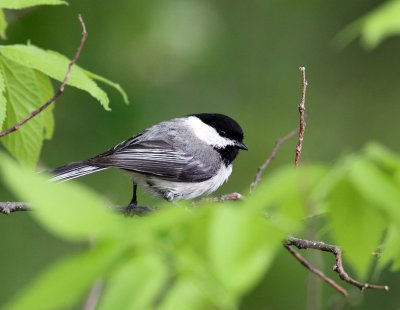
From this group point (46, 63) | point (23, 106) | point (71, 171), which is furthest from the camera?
point (71, 171)

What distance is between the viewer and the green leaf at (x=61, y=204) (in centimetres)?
86

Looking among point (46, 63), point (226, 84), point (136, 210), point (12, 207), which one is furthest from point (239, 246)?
point (226, 84)

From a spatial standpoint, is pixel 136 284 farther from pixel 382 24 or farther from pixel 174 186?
pixel 174 186

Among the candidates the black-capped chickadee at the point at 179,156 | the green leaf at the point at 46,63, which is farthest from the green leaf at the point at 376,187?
the black-capped chickadee at the point at 179,156

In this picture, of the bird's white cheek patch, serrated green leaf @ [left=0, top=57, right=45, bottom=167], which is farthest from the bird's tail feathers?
the bird's white cheek patch

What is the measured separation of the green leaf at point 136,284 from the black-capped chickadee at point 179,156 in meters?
2.24

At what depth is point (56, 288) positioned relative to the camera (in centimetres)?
93

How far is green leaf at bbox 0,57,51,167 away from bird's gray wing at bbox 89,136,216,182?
35.7 inches

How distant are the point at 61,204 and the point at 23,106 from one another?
1.43 meters

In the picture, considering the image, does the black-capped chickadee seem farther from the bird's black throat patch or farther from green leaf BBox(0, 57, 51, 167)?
green leaf BBox(0, 57, 51, 167)

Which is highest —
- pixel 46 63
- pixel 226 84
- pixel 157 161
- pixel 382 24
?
pixel 382 24

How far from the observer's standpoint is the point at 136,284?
3.09 ft

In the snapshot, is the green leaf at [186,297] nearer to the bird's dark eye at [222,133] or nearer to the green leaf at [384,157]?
the green leaf at [384,157]

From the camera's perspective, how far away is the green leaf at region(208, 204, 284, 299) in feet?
2.95
